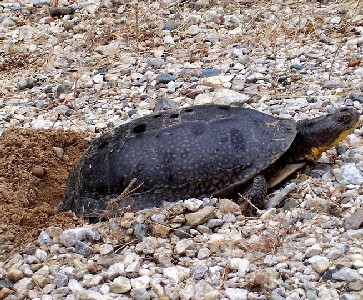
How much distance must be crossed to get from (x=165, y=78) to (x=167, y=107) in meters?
0.63

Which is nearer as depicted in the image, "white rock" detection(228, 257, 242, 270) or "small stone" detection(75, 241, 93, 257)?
"white rock" detection(228, 257, 242, 270)

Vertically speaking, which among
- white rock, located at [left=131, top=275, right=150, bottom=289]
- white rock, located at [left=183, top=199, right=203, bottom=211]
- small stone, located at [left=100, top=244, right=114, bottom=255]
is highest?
white rock, located at [left=131, top=275, right=150, bottom=289]

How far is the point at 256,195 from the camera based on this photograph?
420cm

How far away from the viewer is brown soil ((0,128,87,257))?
415 centimetres

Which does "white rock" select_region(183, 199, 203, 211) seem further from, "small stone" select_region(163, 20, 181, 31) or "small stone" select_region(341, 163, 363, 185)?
"small stone" select_region(163, 20, 181, 31)

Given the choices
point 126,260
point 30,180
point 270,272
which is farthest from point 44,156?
point 270,272

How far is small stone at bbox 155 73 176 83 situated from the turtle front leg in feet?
6.87

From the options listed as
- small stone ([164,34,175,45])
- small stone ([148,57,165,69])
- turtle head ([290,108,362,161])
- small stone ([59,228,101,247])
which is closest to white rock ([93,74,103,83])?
small stone ([148,57,165,69])

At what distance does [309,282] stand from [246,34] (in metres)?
4.06

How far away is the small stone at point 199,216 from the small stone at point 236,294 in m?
0.69

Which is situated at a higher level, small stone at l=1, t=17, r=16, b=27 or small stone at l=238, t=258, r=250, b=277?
small stone at l=238, t=258, r=250, b=277

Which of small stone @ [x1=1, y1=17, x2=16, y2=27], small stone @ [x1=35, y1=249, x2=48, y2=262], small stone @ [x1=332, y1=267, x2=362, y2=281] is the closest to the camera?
small stone @ [x1=332, y1=267, x2=362, y2=281]

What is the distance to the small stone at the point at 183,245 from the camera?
359 cm

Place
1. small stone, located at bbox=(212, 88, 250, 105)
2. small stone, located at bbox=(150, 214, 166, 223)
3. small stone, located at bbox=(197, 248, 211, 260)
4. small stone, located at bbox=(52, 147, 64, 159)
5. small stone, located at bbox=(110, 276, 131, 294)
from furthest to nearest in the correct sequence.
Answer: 1. small stone, located at bbox=(212, 88, 250, 105)
2. small stone, located at bbox=(52, 147, 64, 159)
3. small stone, located at bbox=(150, 214, 166, 223)
4. small stone, located at bbox=(197, 248, 211, 260)
5. small stone, located at bbox=(110, 276, 131, 294)
